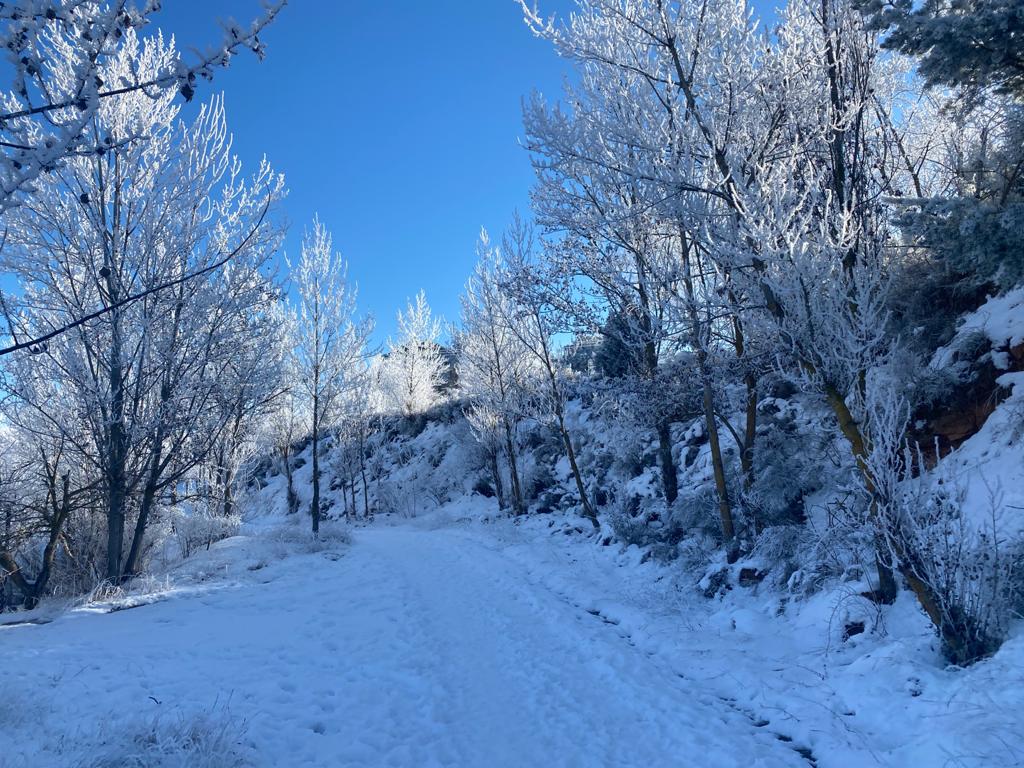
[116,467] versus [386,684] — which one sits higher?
[116,467]

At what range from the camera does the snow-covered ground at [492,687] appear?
10.5 feet

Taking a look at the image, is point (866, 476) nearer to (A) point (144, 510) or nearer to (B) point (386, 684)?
(B) point (386, 684)

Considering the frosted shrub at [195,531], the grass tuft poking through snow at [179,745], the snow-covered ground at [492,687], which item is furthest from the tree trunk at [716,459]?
the frosted shrub at [195,531]

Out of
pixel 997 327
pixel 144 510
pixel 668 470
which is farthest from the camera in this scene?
pixel 668 470

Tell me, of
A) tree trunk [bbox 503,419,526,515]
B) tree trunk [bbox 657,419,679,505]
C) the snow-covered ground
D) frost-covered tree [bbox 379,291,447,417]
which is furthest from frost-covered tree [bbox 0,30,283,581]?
frost-covered tree [bbox 379,291,447,417]

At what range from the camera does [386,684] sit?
15.3ft

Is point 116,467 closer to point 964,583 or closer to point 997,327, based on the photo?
point 964,583

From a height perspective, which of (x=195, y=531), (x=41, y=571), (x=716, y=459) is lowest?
(x=41, y=571)

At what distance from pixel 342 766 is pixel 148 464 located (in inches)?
275

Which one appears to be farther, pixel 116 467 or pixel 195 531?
pixel 195 531

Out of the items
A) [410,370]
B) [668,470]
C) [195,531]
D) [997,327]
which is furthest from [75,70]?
[410,370]

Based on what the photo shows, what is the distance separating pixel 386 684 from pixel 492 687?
0.93 meters

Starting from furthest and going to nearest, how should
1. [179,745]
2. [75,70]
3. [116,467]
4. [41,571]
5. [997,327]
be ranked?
[41,571]
[116,467]
[997,327]
[179,745]
[75,70]

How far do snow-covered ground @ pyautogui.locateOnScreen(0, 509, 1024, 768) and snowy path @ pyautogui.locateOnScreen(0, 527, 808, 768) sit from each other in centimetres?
2
